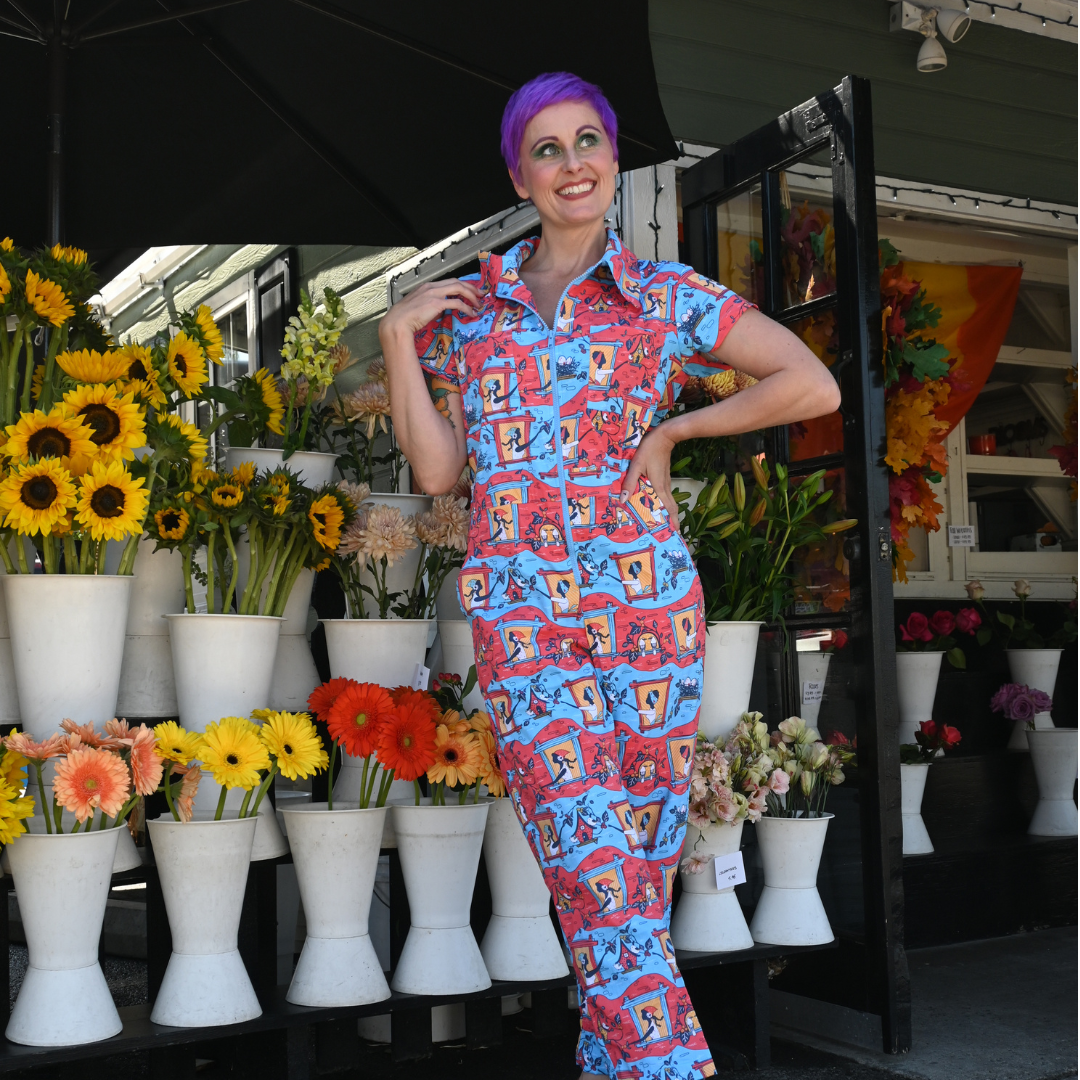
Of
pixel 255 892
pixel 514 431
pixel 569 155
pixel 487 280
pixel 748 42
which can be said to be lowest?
pixel 255 892

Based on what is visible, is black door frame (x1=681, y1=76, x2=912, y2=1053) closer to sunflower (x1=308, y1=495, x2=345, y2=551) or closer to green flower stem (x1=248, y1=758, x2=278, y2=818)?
sunflower (x1=308, y1=495, x2=345, y2=551)

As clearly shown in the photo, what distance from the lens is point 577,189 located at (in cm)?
200

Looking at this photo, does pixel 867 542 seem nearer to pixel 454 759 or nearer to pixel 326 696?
pixel 454 759

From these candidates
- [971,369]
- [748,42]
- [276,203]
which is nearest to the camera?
[276,203]

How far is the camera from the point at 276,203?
3383 millimetres

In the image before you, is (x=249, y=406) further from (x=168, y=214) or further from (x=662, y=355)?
(x=168, y=214)

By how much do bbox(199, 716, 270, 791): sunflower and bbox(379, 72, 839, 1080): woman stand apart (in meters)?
0.40

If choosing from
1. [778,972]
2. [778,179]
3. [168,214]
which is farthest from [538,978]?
[168,214]

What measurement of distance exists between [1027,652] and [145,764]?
10.6 feet

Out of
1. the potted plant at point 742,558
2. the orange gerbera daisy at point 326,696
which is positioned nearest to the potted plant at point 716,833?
the potted plant at point 742,558

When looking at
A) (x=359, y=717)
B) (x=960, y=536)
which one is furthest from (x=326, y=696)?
(x=960, y=536)

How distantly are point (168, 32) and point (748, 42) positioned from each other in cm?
176

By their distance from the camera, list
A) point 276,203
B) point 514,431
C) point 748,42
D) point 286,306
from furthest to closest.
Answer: point 286,306
point 748,42
point 276,203
point 514,431

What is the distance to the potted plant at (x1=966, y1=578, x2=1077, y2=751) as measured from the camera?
4238 millimetres
